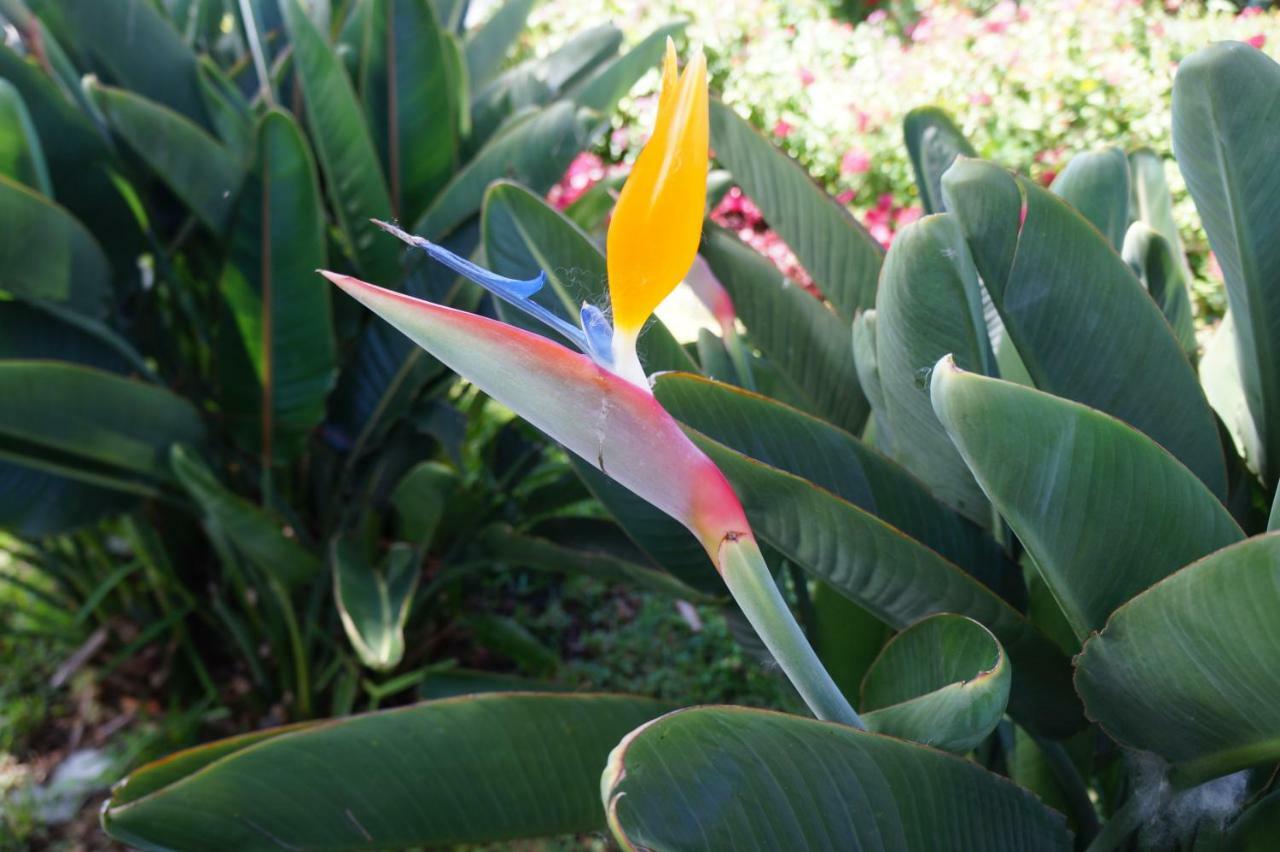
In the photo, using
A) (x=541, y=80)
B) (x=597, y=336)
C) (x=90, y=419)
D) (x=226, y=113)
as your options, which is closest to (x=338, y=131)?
(x=226, y=113)

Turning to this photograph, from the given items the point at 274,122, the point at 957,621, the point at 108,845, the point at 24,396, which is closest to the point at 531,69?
the point at 274,122

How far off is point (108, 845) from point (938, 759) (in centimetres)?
147

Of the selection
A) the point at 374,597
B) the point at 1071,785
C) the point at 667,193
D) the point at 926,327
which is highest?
the point at 667,193

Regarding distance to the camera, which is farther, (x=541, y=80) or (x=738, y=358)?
(x=541, y=80)

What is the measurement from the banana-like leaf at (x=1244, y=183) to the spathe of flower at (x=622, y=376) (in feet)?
1.16

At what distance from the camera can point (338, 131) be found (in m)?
1.37

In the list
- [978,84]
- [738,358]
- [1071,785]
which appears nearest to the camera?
[1071,785]

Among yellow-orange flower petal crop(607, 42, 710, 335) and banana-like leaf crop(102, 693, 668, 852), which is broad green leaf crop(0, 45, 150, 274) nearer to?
banana-like leaf crop(102, 693, 668, 852)

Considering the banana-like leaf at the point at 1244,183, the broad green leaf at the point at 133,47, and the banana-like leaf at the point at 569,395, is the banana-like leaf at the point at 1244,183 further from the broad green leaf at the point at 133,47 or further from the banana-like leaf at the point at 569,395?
the broad green leaf at the point at 133,47

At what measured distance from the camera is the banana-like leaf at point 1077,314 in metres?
Answer: 0.60

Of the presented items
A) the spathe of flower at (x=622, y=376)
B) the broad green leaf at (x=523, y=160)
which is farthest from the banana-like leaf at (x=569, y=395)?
the broad green leaf at (x=523, y=160)

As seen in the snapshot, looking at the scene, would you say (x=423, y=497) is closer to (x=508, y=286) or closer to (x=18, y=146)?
(x=18, y=146)

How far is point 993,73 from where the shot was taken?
10.2 ft

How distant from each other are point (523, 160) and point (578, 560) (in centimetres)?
56
